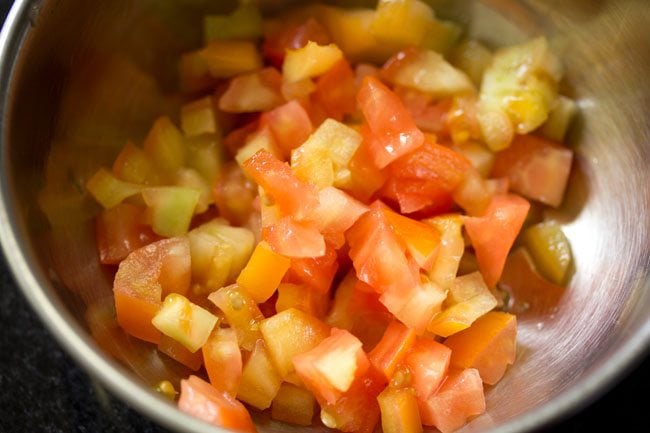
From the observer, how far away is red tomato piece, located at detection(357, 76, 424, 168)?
1193 millimetres

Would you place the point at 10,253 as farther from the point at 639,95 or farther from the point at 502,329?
the point at 639,95

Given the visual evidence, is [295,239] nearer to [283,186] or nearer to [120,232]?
[283,186]

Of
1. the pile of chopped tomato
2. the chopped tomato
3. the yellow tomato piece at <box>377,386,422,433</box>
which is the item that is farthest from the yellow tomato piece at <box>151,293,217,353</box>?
the chopped tomato

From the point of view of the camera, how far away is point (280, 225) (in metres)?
1.12

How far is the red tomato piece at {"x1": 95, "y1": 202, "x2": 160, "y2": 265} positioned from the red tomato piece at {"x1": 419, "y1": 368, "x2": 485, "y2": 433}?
1.57 ft

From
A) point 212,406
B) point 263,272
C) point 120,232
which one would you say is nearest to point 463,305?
point 263,272

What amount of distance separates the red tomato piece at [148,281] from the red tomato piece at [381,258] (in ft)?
0.82

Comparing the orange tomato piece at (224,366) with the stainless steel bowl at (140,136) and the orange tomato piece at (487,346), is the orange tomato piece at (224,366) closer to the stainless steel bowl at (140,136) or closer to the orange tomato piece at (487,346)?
the stainless steel bowl at (140,136)

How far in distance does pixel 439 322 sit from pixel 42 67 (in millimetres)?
662

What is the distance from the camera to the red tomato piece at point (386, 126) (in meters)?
1.19

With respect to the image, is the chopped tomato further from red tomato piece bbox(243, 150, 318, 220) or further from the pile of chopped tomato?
red tomato piece bbox(243, 150, 318, 220)

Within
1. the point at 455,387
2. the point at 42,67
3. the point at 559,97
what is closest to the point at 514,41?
the point at 559,97

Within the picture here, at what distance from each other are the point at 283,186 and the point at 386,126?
199 mm

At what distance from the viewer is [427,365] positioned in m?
1.08
